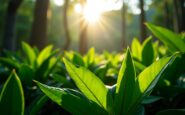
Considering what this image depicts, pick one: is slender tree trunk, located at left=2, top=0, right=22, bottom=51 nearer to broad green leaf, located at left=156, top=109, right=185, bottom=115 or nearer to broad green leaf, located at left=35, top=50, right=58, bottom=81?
broad green leaf, located at left=35, top=50, right=58, bottom=81

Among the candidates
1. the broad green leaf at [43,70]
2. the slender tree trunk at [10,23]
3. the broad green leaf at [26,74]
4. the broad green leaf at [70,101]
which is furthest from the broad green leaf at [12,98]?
the slender tree trunk at [10,23]

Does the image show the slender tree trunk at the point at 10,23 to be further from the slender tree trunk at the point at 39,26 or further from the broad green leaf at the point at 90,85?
the broad green leaf at the point at 90,85

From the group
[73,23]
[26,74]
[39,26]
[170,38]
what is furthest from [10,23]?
[73,23]

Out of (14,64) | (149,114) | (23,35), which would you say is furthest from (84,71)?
(23,35)

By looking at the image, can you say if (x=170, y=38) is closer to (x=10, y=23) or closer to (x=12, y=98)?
(x=12, y=98)

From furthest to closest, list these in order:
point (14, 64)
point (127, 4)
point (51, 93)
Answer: point (127, 4)
point (14, 64)
point (51, 93)

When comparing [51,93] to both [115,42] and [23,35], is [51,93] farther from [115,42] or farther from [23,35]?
[115,42]

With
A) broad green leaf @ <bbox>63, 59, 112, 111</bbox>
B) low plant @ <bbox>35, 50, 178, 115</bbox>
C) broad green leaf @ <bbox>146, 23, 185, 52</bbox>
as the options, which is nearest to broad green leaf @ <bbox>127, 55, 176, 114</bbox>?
low plant @ <bbox>35, 50, 178, 115</bbox>
